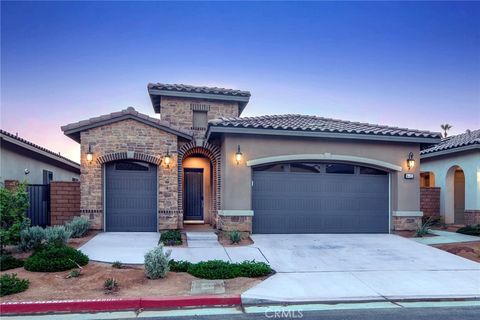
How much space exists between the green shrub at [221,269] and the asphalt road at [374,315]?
1748 millimetres

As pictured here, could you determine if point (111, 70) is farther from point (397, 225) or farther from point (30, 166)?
point (397, 225)

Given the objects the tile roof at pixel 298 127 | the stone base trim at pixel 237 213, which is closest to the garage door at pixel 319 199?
the stone base trim at pixel 237 213

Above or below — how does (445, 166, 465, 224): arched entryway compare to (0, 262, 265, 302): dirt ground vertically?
above

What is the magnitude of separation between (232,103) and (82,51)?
6.68m

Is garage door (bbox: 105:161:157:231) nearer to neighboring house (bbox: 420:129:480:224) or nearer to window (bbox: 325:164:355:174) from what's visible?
window (bbox: 325:164:355:174)

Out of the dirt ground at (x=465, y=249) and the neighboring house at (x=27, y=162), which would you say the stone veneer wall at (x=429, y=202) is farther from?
the neighboring house at (x=27, y=162)

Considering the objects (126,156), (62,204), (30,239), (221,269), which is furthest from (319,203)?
(62,204)

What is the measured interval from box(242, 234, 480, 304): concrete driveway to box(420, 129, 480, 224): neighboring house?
4892 millimetres

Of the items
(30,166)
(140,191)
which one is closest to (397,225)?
(140,191)

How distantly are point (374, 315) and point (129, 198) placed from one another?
9515mm

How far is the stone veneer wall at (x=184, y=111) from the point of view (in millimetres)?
14297

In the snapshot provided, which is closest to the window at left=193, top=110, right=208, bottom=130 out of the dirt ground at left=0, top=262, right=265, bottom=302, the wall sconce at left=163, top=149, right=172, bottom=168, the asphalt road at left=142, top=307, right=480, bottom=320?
the wall sconce at left=163, top=149, right=172, bottom=168

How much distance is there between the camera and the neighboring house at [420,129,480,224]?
44.6 feet

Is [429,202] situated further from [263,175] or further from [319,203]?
[263,175]
